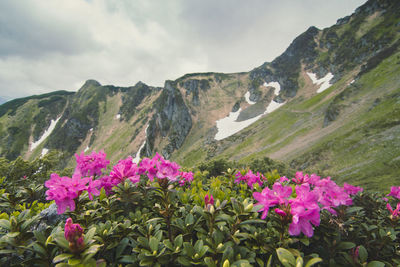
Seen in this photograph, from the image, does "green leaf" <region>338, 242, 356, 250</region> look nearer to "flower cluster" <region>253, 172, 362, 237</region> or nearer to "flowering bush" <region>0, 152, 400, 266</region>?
"flowering bush" <region>0, 152, 400, 266</region>

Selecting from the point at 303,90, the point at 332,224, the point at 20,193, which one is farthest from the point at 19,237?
the point at 303,90

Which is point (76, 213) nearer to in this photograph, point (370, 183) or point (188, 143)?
point (370, 183)

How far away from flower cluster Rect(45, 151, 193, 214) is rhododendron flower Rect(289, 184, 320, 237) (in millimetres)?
1583

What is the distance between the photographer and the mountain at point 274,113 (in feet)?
104

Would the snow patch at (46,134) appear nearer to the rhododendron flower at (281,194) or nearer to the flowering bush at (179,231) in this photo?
the flowering bush at (179,231)

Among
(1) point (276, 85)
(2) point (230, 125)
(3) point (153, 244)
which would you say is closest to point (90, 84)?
(2) point (230, 125)

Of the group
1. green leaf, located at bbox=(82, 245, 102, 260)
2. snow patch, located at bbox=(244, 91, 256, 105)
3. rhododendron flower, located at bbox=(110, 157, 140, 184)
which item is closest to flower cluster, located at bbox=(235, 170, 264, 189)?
rhododendron flower, located at bbox=(110, 157, 140, 184)

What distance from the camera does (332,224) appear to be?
2502mm

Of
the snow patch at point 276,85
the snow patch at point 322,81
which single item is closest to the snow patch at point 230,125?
the snow patch at point 276,85

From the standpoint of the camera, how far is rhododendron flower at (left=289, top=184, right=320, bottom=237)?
1933 millimetres

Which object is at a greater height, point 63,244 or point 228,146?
point 63,244

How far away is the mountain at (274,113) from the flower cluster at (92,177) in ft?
82.2

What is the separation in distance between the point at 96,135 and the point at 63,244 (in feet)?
559

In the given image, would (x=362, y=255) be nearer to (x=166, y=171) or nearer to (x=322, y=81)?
(x=166, y=171)
